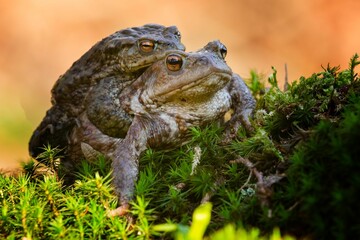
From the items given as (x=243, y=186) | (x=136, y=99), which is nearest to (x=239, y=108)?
(x=136, y=99)

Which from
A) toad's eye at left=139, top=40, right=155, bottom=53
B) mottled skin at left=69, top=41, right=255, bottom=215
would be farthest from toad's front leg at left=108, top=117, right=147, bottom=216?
toad's eye at left=139, top=40, right=155, bottom=53

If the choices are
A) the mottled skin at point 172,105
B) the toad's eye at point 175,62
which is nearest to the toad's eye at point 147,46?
the mottled skin at point 172,105

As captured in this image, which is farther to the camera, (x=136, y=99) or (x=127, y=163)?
(x=136, y=99)

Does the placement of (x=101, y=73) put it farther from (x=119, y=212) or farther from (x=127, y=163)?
(x=119, y=212)

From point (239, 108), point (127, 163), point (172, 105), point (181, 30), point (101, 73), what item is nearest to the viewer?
point (127, 163)

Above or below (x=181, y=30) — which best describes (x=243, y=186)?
below

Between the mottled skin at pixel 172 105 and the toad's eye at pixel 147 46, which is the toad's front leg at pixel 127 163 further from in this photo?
the toad's eye at pixel 147 46

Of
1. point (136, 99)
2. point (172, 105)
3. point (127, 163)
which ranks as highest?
point (136, 99)

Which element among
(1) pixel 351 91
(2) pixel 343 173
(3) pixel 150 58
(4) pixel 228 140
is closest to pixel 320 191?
(2) pixel 343 173
